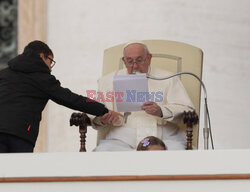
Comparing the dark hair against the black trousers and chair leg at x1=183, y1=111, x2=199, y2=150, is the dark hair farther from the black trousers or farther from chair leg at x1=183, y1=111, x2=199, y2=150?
chair leg at x1=183, y1=111, x2=199, y2=150

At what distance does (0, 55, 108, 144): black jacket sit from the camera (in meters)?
3.70

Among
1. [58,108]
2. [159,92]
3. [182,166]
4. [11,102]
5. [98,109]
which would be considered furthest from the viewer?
[58,108]

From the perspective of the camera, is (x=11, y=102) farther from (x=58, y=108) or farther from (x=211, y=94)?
(x=211, y=94)

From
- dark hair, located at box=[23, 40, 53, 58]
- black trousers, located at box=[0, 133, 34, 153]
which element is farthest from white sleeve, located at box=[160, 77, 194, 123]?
black trousers, located at box=[0, 133, 34, 153]

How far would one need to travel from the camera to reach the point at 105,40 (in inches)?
300

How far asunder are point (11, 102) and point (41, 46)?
0.42m

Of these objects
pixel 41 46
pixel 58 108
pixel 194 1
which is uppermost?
pixel 194 1

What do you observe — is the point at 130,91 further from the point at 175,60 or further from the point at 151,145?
the point at 175,60

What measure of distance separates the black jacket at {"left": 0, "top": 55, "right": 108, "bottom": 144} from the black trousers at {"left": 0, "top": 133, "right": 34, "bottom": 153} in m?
0.04

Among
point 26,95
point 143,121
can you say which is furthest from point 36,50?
point 143,121

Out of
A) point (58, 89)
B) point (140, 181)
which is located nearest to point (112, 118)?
point (58, 89)

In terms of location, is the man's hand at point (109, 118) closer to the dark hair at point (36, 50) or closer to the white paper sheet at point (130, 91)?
the white paper sheet at point (130, 91)

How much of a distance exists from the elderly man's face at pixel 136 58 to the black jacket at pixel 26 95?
84 centimetres

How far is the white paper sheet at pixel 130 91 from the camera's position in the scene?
420 centimetres
